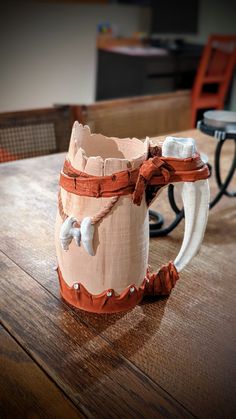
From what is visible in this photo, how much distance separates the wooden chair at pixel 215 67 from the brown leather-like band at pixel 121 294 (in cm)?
309

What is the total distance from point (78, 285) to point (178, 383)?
215 millimetres

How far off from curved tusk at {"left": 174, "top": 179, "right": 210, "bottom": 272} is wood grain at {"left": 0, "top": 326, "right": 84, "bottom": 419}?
0.96ft

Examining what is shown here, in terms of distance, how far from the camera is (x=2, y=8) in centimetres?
431

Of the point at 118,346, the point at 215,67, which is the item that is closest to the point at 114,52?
the point at 215,67

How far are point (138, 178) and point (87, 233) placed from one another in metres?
0.11

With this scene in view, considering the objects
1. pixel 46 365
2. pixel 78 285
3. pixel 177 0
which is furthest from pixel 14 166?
pixel 177 0

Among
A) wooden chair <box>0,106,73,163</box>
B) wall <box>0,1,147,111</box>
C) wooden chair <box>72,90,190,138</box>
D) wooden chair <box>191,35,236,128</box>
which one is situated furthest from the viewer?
wall <box>0,1,147,111</box>

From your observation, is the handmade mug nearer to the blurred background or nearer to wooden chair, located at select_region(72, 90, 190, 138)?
wooden chair, located at select_region(72, 90, 190, 138)

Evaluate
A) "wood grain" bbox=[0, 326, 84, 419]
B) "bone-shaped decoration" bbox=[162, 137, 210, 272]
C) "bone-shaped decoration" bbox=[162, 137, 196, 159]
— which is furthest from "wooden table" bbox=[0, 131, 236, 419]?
"bone-shaped decoration" bbox=[162, 137, 196, 159]

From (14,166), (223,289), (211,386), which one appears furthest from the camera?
(14,166)

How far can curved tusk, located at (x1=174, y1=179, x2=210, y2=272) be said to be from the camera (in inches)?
28.0

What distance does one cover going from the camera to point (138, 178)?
2.22 ft

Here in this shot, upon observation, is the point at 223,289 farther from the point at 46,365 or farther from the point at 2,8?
the point at 2,8

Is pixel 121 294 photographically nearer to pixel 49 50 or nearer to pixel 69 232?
pixel 69 232
